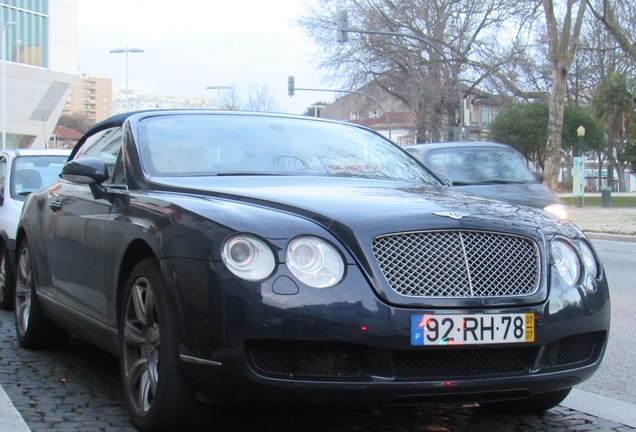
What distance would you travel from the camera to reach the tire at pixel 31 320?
5.95 metres

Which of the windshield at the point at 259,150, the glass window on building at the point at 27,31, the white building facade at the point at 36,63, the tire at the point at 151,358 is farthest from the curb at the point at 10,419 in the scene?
the glass window on building at the point at 27,31

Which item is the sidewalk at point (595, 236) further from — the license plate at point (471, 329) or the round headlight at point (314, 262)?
the round headlight at point (314, 262)

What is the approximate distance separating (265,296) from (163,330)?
0.59 m

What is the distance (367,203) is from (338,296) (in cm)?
62

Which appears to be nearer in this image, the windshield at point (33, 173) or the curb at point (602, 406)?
the curb at point (602, 406)

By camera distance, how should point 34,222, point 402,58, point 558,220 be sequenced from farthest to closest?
point 402,58 < point 34,222 < point 558,220

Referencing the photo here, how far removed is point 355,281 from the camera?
11.1 ft

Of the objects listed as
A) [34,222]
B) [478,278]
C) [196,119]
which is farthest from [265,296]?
[34,222]

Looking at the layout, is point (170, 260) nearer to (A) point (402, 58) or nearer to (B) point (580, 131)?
(B) point (580, 131)

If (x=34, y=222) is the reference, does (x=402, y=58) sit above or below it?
above

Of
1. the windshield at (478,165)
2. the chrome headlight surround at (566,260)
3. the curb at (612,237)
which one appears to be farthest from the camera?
the curb at (612,237)

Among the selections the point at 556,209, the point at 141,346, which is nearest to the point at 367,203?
the point at 141,346

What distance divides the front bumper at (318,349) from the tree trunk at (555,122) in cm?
2941

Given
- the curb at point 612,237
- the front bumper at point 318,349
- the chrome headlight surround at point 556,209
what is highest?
the chrome headlight surround at point 556,209
